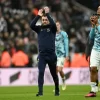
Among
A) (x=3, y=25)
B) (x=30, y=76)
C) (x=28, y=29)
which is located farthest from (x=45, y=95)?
(x=28, y=29)

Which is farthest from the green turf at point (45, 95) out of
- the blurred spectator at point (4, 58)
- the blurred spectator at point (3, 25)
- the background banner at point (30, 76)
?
the blurred spectator at point (3, 25)

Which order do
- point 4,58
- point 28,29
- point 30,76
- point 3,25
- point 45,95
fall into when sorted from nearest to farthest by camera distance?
point 45,95, point 30,76, point 4,58, point 3,25, point 28,29

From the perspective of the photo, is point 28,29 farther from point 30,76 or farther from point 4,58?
point 30,76

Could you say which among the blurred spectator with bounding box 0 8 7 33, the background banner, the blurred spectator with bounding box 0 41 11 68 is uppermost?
the blurred spectator with bounding box 0 8 7 33

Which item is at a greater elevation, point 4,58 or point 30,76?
point 4,58

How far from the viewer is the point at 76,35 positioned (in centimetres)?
3138

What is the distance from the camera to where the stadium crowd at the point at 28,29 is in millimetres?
28602

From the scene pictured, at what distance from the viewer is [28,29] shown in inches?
1207

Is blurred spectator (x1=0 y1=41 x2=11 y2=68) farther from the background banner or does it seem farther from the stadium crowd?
the background banner

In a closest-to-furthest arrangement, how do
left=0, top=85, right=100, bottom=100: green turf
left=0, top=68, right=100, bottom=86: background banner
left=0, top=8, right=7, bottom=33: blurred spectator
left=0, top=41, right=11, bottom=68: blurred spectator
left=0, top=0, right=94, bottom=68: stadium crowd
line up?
left=0, top=85, right=100, bottom=100: green turf < left=0, top=68, right=100, bottom=86: background banner < left=0, top=41, right=11, bottom=68: blurred spectator < left=0, top=0, right=94, bottom=68: stadium crowd < left=0, top=8, right=7, bottom=33: blurred spectator

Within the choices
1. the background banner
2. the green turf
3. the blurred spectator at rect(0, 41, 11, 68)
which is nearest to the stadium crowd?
the blurred spectator at rect(0, 41, 11, 68)

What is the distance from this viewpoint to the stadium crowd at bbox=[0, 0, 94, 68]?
28.6m

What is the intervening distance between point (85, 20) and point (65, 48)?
41.0 ft

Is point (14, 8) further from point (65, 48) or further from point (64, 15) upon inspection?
point (65, 48)
